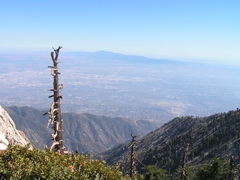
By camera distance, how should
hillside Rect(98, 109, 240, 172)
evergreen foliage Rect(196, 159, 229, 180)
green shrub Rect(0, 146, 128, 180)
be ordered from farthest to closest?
hillside Rect(98, 109, 240, 172) → evergreen foliage Rect(196, 159, 229, 180) → green shrub Rect(0, 146, 128, 180)

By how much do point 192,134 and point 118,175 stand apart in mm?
128456

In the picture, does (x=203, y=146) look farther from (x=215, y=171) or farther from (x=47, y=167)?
(x=47, y=167)

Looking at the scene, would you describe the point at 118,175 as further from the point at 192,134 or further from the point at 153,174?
the point at 192,134

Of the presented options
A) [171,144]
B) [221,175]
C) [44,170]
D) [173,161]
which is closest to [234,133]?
[173,161]

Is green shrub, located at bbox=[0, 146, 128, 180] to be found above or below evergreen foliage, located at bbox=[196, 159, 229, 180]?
above

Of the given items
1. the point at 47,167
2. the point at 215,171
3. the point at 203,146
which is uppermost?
the point at 47,167

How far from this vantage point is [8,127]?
22156mm

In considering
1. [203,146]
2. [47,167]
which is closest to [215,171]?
[47,167]

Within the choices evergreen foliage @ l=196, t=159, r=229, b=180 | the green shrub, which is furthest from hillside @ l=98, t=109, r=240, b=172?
the green shrub

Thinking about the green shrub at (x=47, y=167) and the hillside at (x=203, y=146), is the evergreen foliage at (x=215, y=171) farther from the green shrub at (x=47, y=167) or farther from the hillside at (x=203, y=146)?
the hillside at (x=203, y=146)

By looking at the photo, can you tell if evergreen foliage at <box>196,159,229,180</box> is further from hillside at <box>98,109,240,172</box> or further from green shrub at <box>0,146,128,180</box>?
hillside at <box>98,109,240,172</box>

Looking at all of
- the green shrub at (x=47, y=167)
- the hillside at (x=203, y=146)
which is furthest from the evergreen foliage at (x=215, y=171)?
the hillside at (x=203, y=146)

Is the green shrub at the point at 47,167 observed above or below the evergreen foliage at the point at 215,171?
above

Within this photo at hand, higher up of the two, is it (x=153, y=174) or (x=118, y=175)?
(x=118, y=175)
